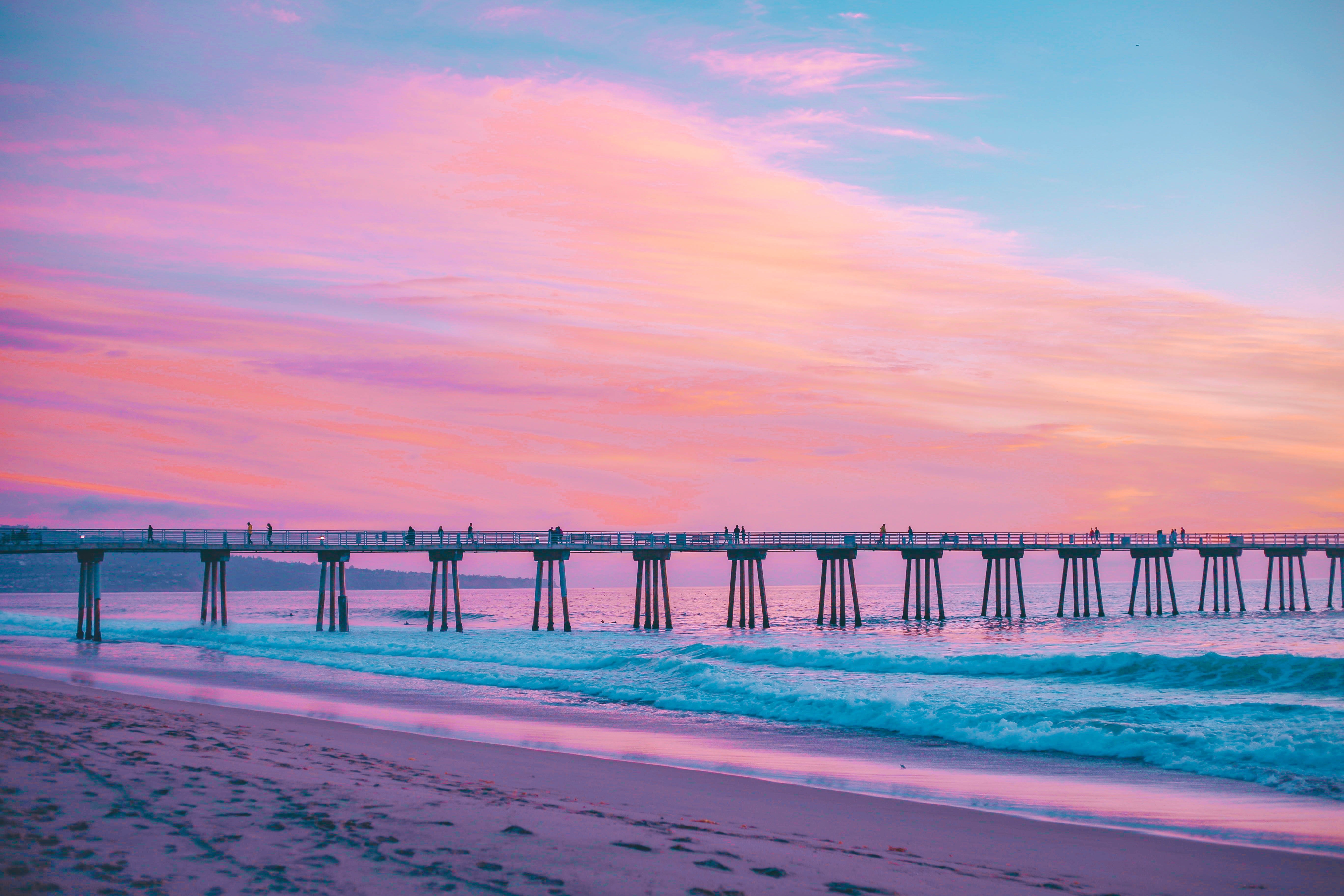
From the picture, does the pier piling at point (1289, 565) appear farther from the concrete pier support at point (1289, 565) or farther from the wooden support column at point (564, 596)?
the wooden support column at point (564, 596)

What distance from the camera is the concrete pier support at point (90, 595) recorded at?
42969 millimetres

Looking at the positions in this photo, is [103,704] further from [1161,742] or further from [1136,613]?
[1136,613]

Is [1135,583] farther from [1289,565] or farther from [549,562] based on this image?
[549,562]

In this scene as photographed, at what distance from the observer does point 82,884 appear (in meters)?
5.98

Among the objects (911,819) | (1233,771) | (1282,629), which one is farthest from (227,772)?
(1282,629)

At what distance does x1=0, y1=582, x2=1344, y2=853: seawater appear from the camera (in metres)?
12.5

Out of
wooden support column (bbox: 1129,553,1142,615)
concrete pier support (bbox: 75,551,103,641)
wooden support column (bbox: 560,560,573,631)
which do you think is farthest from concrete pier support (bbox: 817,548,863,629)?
concrete pier support (bbox: 75,551,103,641)

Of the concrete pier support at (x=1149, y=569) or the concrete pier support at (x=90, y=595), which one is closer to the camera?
the concrete pier support at (x=90, y=595)

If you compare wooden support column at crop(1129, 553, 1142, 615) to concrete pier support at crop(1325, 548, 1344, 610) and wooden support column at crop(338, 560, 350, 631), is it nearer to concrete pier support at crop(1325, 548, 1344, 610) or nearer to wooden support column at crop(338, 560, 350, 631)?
concrete pier support at crop(1325, 548, 1344, 610)

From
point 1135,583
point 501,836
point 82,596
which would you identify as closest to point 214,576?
point 82,596

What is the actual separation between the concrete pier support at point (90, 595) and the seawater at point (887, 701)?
131cm

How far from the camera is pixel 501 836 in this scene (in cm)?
803

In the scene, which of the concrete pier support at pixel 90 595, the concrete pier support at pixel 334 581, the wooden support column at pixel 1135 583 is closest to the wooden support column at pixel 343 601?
the concrete pier support at pixel 334 581

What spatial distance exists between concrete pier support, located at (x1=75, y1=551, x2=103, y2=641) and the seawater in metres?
1.31
